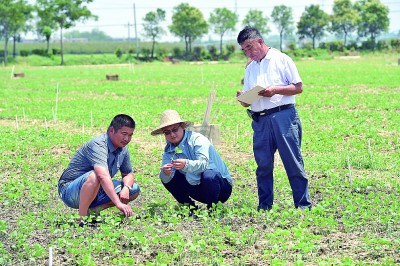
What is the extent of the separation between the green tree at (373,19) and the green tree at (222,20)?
18463mm

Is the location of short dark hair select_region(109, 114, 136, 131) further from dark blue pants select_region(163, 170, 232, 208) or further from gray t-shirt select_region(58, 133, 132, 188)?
dark blue pants select_region(163, 170, 232, 208)

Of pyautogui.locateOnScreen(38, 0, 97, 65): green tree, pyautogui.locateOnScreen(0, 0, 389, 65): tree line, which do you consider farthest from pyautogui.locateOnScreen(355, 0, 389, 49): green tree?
pyautogui.locateOnScreen(38, 0, 97, 65): green tree

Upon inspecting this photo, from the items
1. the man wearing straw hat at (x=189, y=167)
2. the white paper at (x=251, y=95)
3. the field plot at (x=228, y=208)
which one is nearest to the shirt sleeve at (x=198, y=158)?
the man wearing straw hat at (x=189, y=167)

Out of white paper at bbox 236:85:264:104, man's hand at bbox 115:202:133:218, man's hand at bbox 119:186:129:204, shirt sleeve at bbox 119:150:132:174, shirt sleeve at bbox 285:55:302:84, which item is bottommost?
man's hand at bbox 115:202:133:218

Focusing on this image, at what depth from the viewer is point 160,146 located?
13375 mm

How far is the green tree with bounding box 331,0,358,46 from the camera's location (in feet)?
332

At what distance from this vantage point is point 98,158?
7.52 m

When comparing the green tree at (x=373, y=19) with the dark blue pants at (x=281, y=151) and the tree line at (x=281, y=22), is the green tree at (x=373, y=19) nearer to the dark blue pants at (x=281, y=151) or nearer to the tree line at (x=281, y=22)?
the tree line at (x=281, y=22)

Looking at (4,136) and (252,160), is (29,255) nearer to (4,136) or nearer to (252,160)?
(252,160)

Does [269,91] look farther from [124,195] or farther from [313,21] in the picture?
[313,21]

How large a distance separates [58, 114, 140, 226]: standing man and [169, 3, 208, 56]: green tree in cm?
8611

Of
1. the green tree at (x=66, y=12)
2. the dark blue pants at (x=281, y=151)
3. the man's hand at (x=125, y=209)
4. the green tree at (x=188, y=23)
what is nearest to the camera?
the man's hand at (x=125, y=209)

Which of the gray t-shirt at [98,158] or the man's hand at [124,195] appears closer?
the gray t-shirt at [98,158]

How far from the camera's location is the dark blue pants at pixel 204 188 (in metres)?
7.89
